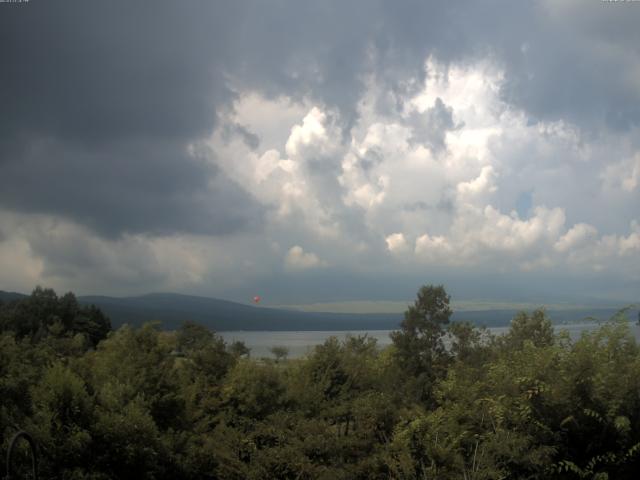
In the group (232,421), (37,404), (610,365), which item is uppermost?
(610,365)

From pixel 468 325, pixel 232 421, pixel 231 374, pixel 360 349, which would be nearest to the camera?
pixel 232 421

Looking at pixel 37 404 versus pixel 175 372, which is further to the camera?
pixel 175 372

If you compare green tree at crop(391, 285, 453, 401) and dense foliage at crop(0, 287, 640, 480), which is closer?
dense foliage at crop(0, 287, 640, 480)

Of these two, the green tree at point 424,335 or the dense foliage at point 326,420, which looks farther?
the green tree at point 424,335

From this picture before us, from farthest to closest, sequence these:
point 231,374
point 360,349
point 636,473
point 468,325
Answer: point 468,325
point 360,349
point 231,374
point 636,473

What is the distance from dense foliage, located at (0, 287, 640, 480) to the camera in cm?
1060

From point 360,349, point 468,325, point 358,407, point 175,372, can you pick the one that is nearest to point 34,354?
point 175,372

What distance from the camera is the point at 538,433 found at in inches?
426

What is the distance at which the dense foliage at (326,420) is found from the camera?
10.6 meters

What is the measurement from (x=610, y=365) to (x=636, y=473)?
1.90m

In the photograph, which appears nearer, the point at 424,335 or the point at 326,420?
the point at 326,420

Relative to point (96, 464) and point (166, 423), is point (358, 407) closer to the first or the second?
point (166, 423)

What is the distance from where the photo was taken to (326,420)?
582 inches

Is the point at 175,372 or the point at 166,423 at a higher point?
the point at 175,372
